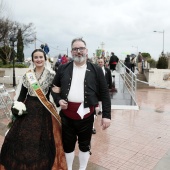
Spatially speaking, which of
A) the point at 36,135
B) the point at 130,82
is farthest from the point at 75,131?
the point at 130,82

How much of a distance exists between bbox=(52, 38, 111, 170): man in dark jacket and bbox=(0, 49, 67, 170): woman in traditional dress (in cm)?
18

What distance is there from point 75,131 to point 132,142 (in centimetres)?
205

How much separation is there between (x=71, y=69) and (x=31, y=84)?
606 mm

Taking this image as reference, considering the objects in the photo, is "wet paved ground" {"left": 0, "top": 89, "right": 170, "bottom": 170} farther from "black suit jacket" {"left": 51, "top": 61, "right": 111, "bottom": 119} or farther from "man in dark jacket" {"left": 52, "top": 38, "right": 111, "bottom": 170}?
"black suit jacket" {"left": 51, "top": 61, "right": 111, "bottom": 119}

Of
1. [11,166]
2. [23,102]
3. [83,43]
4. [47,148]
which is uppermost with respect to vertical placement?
[83,43]

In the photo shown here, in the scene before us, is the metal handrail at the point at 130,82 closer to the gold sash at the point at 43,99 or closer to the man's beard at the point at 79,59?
the gold sash at the point at 43,99

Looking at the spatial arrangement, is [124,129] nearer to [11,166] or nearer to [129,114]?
[129,114]

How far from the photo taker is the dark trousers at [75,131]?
2.74 metres


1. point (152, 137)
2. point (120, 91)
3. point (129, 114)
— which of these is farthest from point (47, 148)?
point (120, 91)

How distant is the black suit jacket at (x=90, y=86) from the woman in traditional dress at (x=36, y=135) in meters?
0.29

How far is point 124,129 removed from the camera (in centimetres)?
534

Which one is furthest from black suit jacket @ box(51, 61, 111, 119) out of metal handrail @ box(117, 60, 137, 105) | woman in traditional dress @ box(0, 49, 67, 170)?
metal handrail @ box(117, 60, 137, 105)

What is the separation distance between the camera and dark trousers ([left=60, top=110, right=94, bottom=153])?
2738 millimetres

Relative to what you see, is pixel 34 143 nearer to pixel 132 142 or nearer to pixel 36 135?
pixel 36 135
